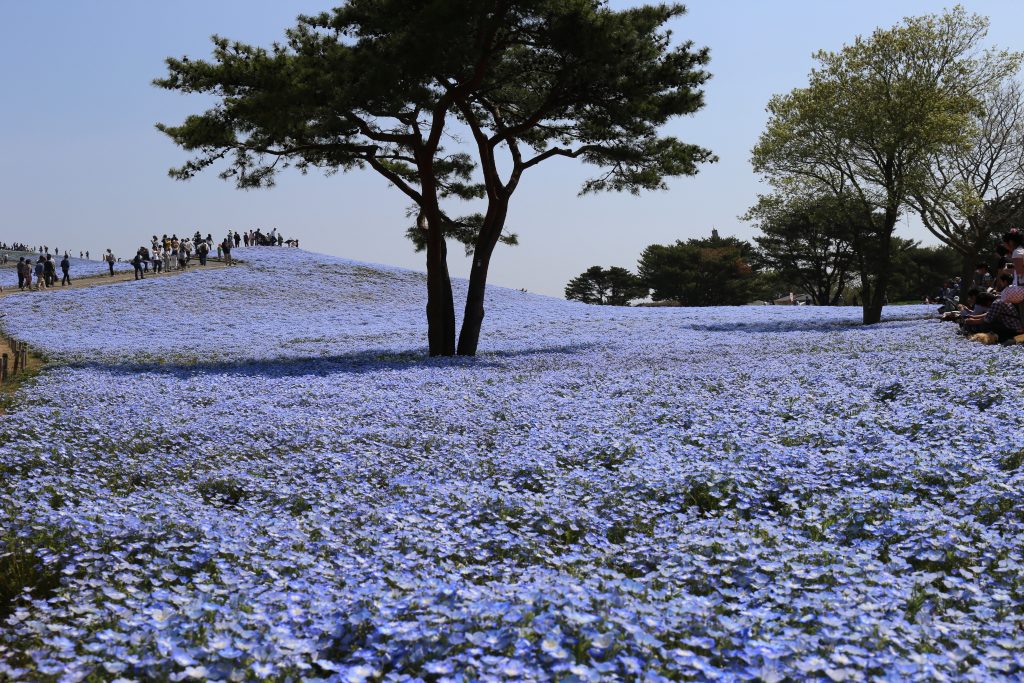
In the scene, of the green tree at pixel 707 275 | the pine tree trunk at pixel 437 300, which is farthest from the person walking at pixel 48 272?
the green tree at pixel 707 275

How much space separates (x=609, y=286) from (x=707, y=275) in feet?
40.1

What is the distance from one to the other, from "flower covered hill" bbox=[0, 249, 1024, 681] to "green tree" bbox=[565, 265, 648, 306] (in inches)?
2771

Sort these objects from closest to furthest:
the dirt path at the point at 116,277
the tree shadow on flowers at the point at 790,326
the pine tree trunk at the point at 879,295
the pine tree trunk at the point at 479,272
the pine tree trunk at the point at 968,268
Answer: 1. the pine tree trunk at the point at 479,272
2. the tree shadow on flowers at the point at 790,326
3. the pine tree trunk at the point at 879,295
4. the pine tree trunk at the point at 968,268
5. the dirt path at the point at 116,277

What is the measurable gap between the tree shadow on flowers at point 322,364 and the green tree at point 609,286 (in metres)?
61.8

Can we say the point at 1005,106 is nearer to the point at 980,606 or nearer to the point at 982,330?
the point at 982,330

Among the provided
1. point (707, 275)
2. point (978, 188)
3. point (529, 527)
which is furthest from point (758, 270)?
point (529, 527)

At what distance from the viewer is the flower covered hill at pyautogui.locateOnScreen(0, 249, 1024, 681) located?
423cm

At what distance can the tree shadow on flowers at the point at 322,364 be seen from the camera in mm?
18516

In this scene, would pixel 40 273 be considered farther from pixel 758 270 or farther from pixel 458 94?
pixel 758 270

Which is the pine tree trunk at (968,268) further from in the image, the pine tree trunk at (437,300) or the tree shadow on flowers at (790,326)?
the pine tree trunk at (437,300)

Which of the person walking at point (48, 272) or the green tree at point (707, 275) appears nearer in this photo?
the person walking at point (48, 272)

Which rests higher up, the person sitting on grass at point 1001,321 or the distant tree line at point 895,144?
the distant tree line at point 895,144

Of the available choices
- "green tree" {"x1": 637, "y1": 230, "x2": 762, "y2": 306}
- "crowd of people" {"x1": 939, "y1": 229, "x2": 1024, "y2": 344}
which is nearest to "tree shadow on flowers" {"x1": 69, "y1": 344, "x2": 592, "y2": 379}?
"crowd of people" {"x1": 939, "y1": 229, "x2": 1024, "y2": 344}

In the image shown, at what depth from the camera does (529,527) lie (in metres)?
6.69
